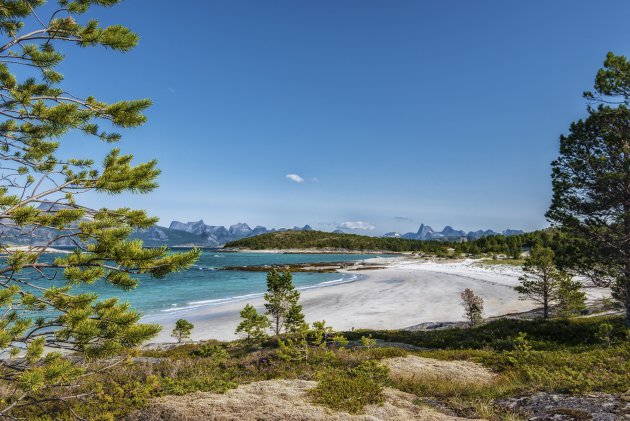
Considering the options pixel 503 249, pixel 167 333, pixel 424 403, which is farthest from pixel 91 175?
pixel 503 249

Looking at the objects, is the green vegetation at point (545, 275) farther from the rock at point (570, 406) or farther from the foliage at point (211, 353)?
the foliage at point (211, 353)

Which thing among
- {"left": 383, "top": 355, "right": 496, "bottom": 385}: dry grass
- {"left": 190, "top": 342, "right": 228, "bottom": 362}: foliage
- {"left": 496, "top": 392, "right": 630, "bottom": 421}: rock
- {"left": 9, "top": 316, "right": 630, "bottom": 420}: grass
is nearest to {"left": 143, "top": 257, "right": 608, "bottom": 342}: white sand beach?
{"left": 190, "top": 342, "right": 228, "bottom": 362}: foliage

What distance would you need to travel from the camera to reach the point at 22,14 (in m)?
5.74

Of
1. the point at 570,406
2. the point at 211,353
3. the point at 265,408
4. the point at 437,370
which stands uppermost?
the point at 570,406

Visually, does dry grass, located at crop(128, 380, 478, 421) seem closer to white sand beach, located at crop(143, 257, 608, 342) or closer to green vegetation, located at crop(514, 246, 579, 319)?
white sand beach, located at crop(143, 257, 608, 342)

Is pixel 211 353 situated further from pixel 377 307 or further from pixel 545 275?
pixel 377 307

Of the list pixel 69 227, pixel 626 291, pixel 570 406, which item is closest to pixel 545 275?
pixel 626 291

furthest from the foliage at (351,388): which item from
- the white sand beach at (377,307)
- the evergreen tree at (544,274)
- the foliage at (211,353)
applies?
the evergreen tree at (544,274)

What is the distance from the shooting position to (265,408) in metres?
7.19

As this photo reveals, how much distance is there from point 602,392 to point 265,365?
893 centimetres

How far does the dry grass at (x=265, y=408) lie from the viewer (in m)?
6.77

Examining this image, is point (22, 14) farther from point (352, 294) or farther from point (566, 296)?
point (352, 294)

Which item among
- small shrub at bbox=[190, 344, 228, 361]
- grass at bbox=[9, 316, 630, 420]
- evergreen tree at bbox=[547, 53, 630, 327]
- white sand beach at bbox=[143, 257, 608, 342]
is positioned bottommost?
white sand beach at bbox=[143, 257, 608, 342]

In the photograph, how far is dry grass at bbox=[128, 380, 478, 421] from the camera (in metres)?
6.77
